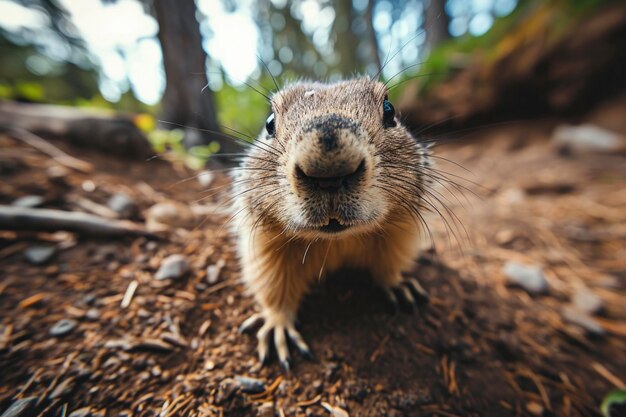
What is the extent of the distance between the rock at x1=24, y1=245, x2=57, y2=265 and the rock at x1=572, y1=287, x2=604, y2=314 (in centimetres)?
512

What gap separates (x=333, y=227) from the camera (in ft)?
5.12

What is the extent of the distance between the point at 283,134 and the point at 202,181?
3.08m

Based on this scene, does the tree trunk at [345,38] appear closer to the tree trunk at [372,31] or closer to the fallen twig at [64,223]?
the tree trunk at [372,31]

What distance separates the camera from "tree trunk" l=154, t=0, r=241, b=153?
199 inches

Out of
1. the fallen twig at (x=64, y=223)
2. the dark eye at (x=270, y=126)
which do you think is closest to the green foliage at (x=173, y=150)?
the fallen twig at (x=64, y=223)

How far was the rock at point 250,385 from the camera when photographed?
1.68 m

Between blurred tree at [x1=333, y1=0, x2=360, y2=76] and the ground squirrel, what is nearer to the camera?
the ground squirrel

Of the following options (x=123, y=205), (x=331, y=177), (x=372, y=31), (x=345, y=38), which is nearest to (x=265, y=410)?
(x=331, y=177)

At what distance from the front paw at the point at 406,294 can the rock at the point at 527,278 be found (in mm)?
1266

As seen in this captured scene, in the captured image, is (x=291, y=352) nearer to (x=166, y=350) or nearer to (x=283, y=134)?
(x=166, y=350)

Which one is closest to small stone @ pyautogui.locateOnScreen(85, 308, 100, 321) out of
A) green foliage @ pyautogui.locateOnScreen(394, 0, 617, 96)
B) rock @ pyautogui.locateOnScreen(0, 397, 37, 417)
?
rock @ pyautogui.locateOnScreen(0, 397, 37, 417)

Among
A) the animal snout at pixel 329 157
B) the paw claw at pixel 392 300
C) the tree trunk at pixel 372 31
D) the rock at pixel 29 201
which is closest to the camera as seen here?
the animal snout at pixel 329 157

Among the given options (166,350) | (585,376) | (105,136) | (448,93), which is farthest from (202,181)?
(448,93)

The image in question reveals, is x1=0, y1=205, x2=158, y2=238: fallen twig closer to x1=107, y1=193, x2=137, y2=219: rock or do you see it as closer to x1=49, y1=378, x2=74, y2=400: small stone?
x1=107, y1=193, x2=137, y2=219: rock
